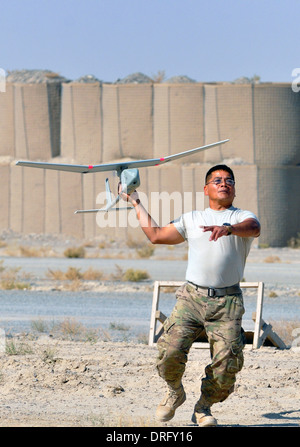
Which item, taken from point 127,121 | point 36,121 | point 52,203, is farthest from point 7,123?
point 127,121

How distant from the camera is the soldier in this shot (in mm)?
6664

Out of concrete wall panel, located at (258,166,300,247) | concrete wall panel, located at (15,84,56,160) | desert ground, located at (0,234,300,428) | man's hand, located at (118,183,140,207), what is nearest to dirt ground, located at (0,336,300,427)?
desert ground, located at (0,234,300,428)

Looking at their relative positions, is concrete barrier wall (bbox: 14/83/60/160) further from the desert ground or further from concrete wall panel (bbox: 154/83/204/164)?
the desert ground

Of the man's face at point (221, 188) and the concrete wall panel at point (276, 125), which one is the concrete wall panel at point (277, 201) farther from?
the man's face at point (221, 188)

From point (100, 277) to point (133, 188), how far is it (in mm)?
22395

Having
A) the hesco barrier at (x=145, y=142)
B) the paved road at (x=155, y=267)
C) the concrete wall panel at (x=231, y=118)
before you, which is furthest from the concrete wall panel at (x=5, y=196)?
the concrete wall panel at (x=231, y=118)

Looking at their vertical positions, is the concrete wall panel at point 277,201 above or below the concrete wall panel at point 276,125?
below

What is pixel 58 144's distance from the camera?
50.7 m

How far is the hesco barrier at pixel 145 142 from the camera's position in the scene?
44969mm

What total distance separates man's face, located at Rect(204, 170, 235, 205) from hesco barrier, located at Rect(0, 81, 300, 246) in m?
38.0

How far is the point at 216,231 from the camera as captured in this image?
625 cm

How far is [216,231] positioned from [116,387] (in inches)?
143

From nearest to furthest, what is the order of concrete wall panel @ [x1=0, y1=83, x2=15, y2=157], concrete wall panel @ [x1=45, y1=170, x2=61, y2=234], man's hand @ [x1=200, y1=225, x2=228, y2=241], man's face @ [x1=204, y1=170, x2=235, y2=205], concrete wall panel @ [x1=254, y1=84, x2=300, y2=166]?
man's hand @ [x1=200, y1=225, x2=228, y2=241] → man's face @ [x1=204, y1=170, x2=235, y2=205] → concrete wall panel @ [x1=254, y1=84, x2=300, y2=166] → concrete wall panel @ [x1=45, y1=170, x2=61, y2=234] → concrete wall panel @ [x1=0, y1=83, x2=15, y2=157]
